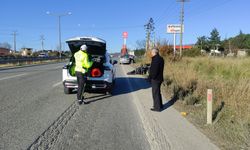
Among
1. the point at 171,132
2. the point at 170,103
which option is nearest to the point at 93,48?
the point at 170,103

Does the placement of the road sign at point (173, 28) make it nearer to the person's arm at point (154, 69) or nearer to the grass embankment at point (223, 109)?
the grass embankment at point (223, 109)

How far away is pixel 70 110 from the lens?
9.28 metres

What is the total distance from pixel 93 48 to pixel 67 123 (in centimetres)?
676

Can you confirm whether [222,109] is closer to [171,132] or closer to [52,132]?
[171,132]

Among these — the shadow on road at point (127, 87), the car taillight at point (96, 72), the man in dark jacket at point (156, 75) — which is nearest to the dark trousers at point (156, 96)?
the man in dark jacket at point (156, 75)

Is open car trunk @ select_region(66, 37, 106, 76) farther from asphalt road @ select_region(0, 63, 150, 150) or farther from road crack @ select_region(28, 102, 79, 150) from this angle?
road crack @ select_region(28, 102, 79, 150)

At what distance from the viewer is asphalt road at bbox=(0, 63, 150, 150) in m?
5.97

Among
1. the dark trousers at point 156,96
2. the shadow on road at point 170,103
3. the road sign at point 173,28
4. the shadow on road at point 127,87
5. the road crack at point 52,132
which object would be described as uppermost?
the road sign at point 173,28

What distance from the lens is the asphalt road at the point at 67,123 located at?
5.97 m

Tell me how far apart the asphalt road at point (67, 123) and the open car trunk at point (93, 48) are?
4.21 feet

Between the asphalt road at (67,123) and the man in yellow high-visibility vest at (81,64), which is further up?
the man in yellow high-visibility vest at (81,64)

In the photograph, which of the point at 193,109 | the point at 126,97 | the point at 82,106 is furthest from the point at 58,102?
the point at 193,109

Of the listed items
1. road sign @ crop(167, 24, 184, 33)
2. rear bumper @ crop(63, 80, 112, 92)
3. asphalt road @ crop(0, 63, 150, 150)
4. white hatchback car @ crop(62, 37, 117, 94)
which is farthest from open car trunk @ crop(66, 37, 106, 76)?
road sign @ crop(167, 24, 184, 33)

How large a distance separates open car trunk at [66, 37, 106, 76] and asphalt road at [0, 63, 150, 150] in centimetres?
128
